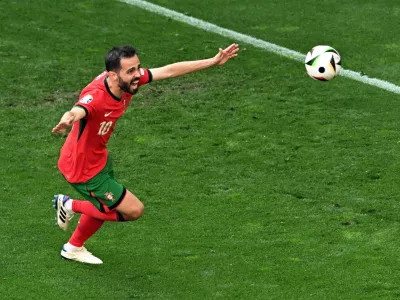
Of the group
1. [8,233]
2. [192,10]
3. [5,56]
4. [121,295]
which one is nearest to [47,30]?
[5,56]

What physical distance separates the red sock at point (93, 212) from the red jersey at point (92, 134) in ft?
0.97

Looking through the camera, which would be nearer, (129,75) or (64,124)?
(64,124)

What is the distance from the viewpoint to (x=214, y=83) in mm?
13891

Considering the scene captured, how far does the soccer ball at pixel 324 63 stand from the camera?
1113 cm

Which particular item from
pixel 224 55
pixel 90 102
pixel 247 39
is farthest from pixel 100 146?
pixel 247 39

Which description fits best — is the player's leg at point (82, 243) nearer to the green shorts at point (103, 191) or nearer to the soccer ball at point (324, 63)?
the green shorts at point (103, 191)

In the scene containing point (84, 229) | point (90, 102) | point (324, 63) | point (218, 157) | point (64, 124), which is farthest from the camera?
point (218, 157)

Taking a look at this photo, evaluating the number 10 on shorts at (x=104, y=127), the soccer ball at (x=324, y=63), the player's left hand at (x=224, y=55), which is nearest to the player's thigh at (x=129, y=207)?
the number 10 on shorts at (x=104, y=127)

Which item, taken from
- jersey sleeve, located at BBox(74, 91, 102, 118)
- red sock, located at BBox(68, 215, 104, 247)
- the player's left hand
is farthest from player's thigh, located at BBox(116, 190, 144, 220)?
the player's left hand

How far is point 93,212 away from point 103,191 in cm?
25

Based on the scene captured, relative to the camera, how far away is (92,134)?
914cm

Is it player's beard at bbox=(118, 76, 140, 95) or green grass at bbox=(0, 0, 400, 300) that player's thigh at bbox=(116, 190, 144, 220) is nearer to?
green grass at bbox=(0, 0, 400, 300)

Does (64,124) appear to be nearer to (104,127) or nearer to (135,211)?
(104,127)

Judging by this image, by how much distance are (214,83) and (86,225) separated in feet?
15.8
